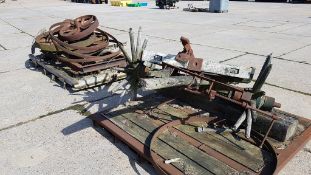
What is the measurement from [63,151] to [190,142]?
1.74 meters

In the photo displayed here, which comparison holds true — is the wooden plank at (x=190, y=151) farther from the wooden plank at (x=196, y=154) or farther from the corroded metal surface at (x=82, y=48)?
the corroded metal surface at (x=82, y=48)

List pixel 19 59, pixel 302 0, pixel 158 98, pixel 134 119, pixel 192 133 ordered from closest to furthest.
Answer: pixel 192 133 < pixel 134 119 < pixel 158 98 < pixel 19 59 < pixel 302 0

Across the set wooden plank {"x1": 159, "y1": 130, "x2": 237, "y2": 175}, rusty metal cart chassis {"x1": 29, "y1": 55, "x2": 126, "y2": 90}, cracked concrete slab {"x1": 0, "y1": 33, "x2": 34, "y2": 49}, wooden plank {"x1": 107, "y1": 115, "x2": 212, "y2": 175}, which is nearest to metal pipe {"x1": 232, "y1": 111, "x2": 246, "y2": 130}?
wooden plank {"x1": 159, "y1": 130, "x2": 237, "y2": 175}

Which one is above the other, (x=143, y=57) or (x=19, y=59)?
(x=143, y=57)

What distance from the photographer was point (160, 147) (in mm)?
3801

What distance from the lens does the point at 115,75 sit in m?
6.38

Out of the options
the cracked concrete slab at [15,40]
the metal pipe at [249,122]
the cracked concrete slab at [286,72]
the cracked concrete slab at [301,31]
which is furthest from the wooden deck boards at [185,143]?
the cracked concrete slab at [301,31]

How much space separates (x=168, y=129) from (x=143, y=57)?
112 cm

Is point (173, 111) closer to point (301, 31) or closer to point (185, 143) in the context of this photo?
point (185, 143)

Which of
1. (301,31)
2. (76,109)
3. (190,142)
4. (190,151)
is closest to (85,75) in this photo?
(76,109)

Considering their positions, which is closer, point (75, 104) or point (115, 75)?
point (75, 104)

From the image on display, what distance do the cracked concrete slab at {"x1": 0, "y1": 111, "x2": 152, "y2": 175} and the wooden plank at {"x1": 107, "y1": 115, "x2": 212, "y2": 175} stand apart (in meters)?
0.23

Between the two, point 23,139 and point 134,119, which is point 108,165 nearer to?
point 134,119

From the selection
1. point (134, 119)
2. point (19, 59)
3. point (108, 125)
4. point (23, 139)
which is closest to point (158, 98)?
point (134, 119)
